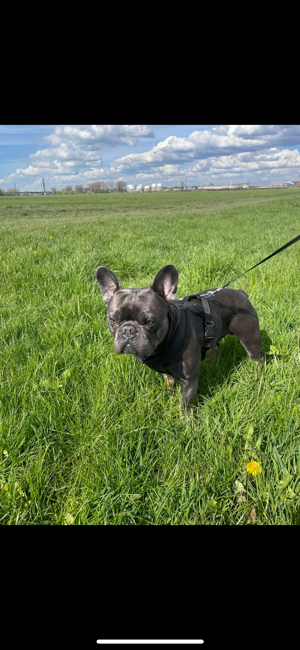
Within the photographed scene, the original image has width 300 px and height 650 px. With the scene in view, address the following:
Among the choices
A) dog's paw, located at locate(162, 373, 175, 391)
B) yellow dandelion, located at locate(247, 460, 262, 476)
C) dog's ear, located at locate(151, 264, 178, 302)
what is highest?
dog's ear, located at locate(151, 264, 178, 302)

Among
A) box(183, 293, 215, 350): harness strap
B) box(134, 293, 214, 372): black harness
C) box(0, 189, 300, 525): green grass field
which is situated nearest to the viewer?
box(0, 189, 300, 525): green grass field

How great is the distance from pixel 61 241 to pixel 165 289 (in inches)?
278

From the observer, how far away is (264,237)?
30.9 feet

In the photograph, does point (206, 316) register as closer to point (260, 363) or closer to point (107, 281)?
point (260, 363)

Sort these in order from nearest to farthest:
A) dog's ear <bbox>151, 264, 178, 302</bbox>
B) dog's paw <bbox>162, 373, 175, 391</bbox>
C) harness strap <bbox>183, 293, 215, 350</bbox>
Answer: dog's ear <bbox>151, 264, 178, 302</bbox>, harness strap <bbox>183, 293, 215, 350</bbox>, dog's paw <bbox>162, 373, 175, 391</bbox>

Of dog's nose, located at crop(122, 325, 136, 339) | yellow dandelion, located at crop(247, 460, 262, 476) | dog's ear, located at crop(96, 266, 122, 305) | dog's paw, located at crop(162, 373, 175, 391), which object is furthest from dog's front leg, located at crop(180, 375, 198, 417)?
dog's ear, located at crop(96, 266, 122, 305)

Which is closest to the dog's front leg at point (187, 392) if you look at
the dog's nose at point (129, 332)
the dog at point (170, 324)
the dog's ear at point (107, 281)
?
the dog at point (170, 324)

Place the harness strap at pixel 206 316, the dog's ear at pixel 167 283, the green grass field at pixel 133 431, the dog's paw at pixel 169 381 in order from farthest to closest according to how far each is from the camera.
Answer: the dog's paw at pixel 169 381
the harness strap at pixel 206 316
the dog's ear at pixel 167 283
the green grass field at pixel 133 431

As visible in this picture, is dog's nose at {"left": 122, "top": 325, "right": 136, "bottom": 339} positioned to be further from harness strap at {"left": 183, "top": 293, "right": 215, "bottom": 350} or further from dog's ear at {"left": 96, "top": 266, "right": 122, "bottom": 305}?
harness strap at {"left": 183, "top": 293, "right": 215, "bottom": 350}

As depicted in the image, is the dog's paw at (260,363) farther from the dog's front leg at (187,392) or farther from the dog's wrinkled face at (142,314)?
the dog's wrinkled face at (142,314)

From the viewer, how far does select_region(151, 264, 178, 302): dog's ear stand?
2467mm

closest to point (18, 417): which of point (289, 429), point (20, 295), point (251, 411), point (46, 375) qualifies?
point (46, 375)

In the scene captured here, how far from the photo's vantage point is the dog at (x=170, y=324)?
238 cm

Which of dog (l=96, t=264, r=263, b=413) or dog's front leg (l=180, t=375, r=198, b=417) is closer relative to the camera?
dog (l=96, t=264, r=263, b=413)
